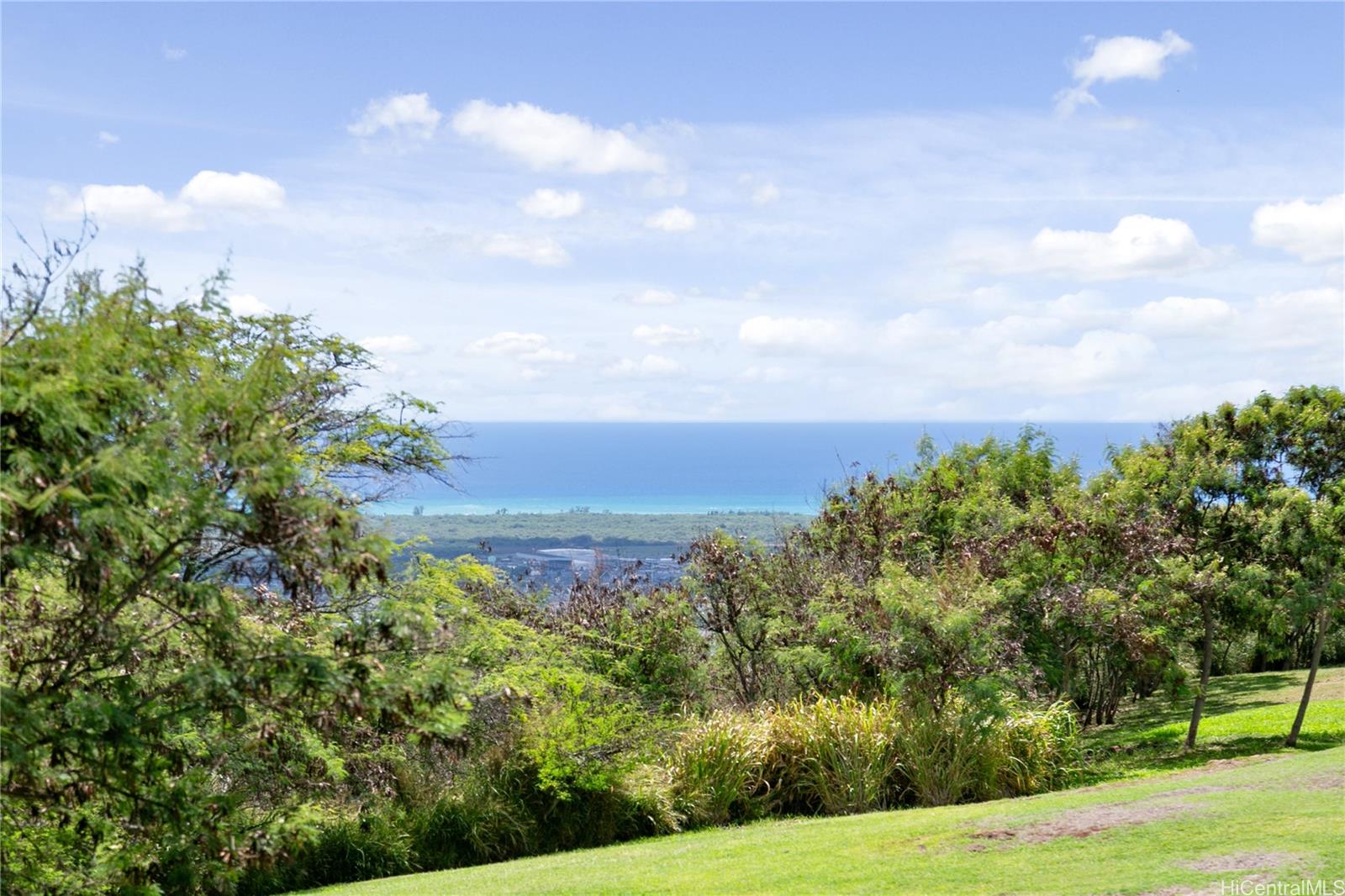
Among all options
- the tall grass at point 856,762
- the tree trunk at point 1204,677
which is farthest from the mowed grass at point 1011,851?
the tree trunk at point 1204,677

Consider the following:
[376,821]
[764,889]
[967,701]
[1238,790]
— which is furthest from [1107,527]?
[376,821]

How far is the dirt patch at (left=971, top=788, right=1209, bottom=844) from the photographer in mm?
9492

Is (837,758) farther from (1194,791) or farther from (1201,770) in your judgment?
(1201,770)

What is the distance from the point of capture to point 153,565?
451 centimetres

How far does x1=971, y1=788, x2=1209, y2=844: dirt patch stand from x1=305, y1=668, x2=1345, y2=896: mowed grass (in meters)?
0.03

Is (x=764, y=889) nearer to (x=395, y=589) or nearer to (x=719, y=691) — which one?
(x=395, y=589)

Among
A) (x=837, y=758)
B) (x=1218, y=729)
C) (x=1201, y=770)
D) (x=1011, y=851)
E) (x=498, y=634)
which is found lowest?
(x=1218, y=729)

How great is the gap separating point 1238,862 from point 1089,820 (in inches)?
77.7

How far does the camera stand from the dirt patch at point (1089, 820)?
374 inches

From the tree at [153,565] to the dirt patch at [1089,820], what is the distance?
650cm

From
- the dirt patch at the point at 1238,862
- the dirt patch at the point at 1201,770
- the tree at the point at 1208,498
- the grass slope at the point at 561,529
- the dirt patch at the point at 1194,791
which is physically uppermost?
the tree at the point at 1208,498

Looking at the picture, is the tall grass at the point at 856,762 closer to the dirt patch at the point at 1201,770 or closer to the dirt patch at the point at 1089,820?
the dirt patch at the point at 1201,770

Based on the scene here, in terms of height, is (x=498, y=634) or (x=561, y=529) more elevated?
(x=498, y=634)

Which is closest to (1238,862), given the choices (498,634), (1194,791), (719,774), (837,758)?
(1194,791)
